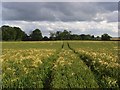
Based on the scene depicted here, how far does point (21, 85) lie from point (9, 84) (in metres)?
0.50

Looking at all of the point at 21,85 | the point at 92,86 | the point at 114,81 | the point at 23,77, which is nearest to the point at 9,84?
the point at 21,85

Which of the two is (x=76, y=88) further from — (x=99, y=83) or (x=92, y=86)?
(x=99, y=83)

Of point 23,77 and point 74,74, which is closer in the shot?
point 23,77

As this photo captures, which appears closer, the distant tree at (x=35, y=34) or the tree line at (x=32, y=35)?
the tree line at (x=32, y=35)

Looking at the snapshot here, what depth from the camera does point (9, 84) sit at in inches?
469

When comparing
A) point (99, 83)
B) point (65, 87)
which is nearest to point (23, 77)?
point (65, 87)

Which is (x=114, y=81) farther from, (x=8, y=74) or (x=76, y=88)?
(x=8, y=74)

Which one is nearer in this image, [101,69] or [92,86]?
[92,86]

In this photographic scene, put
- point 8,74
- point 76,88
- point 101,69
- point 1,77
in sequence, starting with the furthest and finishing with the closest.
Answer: point 101,69 < point 8,74 < point 1,77 < point 76,88

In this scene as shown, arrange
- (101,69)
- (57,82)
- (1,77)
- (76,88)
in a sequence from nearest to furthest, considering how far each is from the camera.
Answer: (76,88), (57,82), (1,77), (101,69)

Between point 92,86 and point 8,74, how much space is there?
440 centimetres

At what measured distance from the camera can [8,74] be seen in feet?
45.3

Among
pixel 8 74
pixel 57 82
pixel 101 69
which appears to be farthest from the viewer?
pixel 101 69

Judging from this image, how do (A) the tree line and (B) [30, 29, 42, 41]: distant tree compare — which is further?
(B) [30, 29, 42, 41]: distant tree
